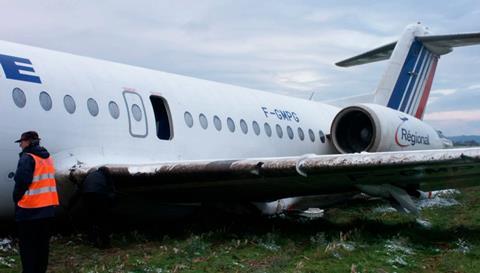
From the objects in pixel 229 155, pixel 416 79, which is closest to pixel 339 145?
pixel 229 155

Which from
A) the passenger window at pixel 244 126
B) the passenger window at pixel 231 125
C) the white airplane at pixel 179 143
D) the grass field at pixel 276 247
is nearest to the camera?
the grass field at pixel 276 247

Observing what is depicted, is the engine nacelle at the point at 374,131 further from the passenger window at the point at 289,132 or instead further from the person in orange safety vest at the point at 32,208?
the person in orange safety vest at the point at 32,208

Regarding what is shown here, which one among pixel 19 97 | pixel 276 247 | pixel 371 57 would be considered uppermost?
pixel 371 57

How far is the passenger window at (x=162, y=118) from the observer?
10727 millimetres

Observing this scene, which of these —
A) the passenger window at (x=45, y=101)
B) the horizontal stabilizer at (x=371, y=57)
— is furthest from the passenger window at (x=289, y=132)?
the passenger window at (x=45, y=101)

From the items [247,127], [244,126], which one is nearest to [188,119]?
[244,126]

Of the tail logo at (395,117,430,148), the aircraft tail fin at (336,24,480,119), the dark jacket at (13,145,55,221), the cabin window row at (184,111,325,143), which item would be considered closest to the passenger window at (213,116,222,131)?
the cabin window row at (184,111,325,143)

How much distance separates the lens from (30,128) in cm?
811

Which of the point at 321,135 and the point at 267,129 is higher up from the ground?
the point at 267,129

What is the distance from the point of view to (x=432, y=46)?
17000 millimetres

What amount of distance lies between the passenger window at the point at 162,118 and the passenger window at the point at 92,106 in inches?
58.5

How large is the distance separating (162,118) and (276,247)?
12.4 feet

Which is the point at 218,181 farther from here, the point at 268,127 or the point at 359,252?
the point at 268,127

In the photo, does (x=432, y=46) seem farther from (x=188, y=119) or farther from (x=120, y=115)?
(x=120, y=115)
